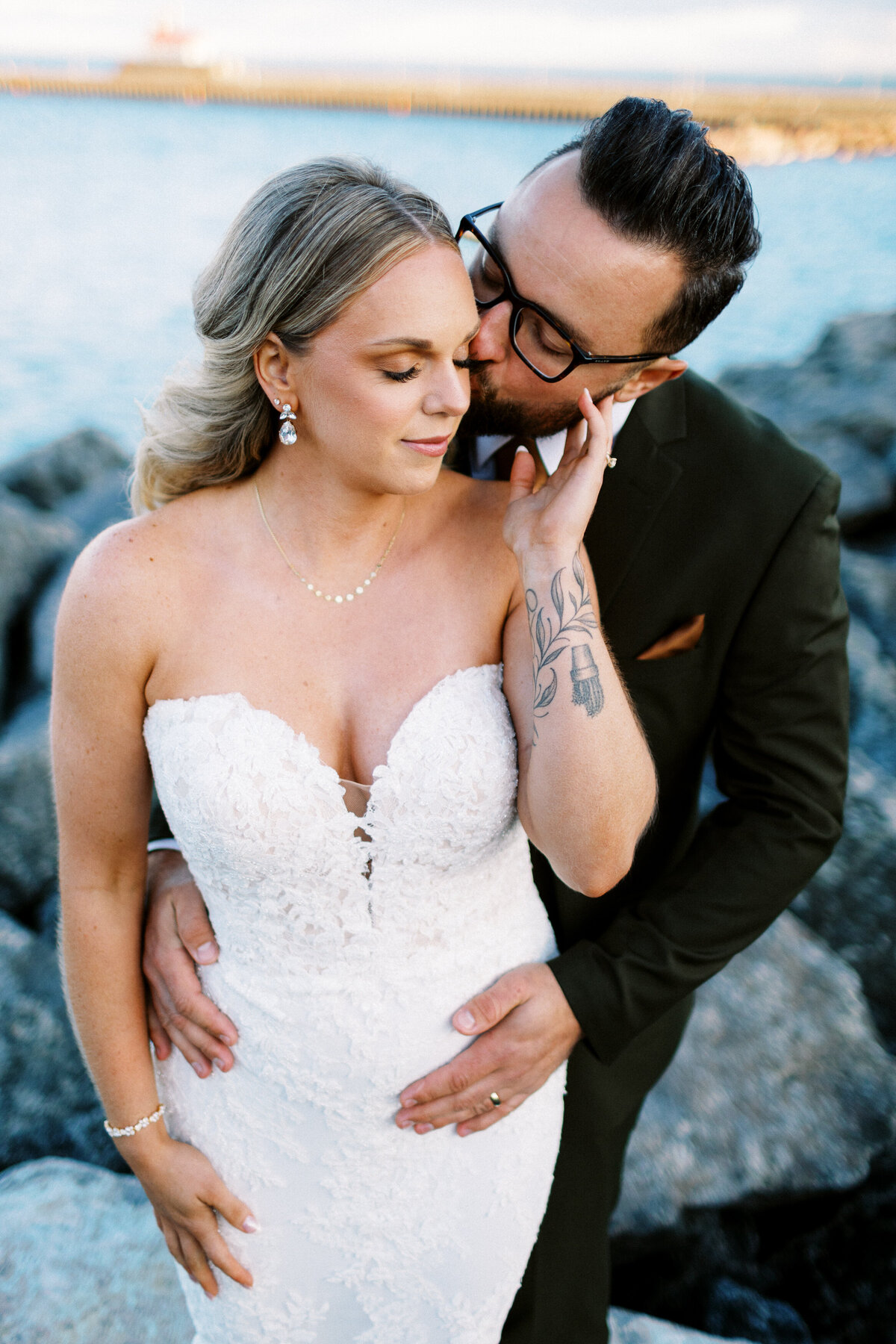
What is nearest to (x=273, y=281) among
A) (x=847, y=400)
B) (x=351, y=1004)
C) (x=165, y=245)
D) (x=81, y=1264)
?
(x=351, y=1004)

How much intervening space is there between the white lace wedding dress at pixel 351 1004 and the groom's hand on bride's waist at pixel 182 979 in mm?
34

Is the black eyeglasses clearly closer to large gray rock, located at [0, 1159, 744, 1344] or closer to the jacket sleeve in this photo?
the jacket sleeve

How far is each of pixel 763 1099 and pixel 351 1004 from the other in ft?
5.08

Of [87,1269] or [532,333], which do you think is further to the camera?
[87,1269]

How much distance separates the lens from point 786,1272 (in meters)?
2.58

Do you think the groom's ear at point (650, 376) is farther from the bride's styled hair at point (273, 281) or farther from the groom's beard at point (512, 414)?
the bride's styled hair at point (273, 281)

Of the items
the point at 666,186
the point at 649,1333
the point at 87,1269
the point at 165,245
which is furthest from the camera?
the point at 165,245

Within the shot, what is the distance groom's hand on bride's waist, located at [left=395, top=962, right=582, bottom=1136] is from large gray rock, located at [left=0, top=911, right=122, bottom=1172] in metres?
1.36

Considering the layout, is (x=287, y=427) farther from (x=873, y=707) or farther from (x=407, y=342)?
(x=873, y=707)

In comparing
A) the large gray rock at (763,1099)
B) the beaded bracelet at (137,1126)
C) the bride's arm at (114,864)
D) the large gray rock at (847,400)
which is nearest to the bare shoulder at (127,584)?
the bride's arm at (114,864)

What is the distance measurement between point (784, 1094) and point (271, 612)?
2.08 m

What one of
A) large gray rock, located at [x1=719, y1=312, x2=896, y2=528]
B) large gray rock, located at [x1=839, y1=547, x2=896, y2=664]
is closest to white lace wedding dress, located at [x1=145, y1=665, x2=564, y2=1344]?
large gray rock, located at [x1=839, y1=547, x2=896, y2=664]

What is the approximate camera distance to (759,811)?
6.59ft

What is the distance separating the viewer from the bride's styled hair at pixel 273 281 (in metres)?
1.46
